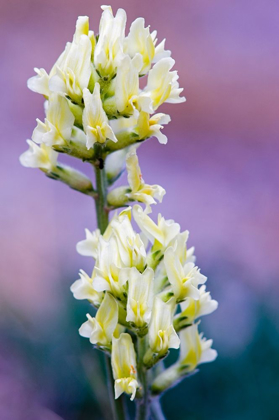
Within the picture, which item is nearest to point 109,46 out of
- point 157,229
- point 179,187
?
point 157,229

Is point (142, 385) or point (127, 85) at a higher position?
point (127, 85)

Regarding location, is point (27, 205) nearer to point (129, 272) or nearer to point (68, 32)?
point (68, 32)

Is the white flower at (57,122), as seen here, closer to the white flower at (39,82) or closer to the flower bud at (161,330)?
the white flower at (39,82)

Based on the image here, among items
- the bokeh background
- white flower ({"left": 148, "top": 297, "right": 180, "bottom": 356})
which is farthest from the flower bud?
the bokeh background

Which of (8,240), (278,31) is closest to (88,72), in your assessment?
(8,240)

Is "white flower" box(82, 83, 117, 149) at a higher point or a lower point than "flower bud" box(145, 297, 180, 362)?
higher

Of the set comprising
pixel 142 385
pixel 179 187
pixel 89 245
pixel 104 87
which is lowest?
pixel 142 385

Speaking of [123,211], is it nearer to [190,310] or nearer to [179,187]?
[190,310]

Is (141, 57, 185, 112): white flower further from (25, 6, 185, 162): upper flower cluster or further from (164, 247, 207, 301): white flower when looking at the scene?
(164, 247, 207, 301): white flower
